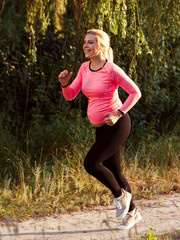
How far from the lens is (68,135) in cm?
656

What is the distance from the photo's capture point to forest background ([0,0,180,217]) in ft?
16.5

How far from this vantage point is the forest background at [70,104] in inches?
197

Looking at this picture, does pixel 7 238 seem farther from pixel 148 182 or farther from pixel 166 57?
pixel 166 57

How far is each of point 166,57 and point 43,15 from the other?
2162 millimetres

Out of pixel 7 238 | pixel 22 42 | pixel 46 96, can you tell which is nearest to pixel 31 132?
pixel 46 96

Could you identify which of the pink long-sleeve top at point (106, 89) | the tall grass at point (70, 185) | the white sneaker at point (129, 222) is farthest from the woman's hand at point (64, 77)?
the white sneaker at point (129, 222)

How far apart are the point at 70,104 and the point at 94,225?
3.91 m

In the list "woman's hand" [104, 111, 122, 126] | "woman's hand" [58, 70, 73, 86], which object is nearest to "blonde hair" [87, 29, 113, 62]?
"woman's hand" [58, 70, 73, 86]

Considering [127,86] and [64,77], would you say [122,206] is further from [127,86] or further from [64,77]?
[64,77]

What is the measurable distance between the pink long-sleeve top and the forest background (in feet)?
4.28

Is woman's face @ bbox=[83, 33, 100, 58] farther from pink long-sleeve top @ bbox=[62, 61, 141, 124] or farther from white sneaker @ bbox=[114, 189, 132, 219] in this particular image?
white sneaker @ bbox=[114, 189, 132, 219]

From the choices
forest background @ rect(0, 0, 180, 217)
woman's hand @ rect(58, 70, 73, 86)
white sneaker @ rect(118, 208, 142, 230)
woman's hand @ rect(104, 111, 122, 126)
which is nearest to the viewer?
woman's hand @ rect(104, 111, 122, 126)

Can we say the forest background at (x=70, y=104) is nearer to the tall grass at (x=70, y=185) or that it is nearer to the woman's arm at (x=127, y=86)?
the tall grass at (x=70, y=185)

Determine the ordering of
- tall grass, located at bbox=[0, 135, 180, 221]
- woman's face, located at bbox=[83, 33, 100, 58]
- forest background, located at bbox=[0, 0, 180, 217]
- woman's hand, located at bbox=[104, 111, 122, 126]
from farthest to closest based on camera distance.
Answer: forest background, located at bbox=[0, 0, 180, 217], tall grass, located at bbox=[0, 135, 180, 221], woman's face, located at bbox=[83, 33, 100, 58], woman's hand, located at bbox=[104, 111, 122, 126]
